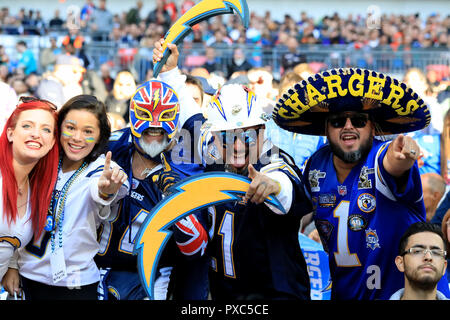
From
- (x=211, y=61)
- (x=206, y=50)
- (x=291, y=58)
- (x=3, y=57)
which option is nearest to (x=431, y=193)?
(x=291, y=58)

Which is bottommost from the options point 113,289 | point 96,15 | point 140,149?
point 113,289

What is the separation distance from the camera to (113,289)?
14.2 ft

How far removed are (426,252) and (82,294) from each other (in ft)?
6.79

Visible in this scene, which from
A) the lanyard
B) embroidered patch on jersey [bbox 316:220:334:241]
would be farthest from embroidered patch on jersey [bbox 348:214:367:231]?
the lanyard

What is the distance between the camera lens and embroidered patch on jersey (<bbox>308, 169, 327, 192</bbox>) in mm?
4098

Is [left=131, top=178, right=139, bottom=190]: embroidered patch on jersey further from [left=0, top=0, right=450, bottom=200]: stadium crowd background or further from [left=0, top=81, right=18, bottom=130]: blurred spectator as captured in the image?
[left=0, top=0, right=450, bottom=200]: stadium crowd background

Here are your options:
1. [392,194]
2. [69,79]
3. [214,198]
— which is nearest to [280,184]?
[214,198]

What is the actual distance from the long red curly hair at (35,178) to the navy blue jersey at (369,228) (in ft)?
5.71

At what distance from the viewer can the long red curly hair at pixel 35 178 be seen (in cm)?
388

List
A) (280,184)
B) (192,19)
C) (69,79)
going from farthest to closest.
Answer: (69,79), (192,19), (280,184)

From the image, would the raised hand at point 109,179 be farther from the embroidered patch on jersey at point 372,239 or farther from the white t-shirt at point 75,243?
the embroidered patch on jersey at point 372,239

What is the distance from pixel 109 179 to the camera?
379 centimetres

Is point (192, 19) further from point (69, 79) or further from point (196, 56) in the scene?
point (196, 56)

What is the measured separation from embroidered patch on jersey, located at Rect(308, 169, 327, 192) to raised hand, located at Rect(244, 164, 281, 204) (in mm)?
570
